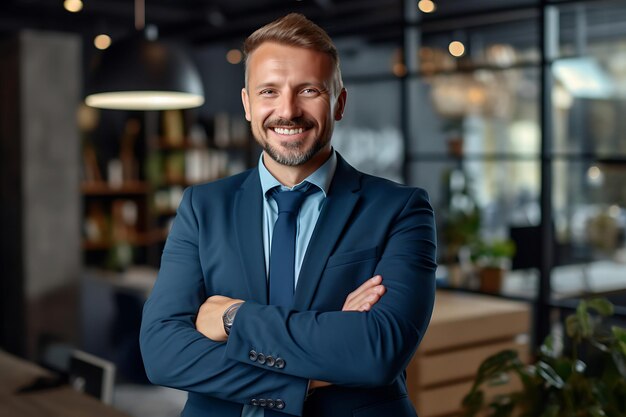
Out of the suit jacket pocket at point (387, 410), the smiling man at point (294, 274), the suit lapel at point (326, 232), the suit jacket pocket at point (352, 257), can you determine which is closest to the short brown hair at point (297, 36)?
the smiling man at point (294, 274)

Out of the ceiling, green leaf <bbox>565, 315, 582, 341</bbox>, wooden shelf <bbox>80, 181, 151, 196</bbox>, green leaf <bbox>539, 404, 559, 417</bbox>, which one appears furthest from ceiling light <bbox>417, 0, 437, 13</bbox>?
green leaf <bbox>539, 404, 559, 417</bbox>

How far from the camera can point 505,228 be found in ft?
20.0

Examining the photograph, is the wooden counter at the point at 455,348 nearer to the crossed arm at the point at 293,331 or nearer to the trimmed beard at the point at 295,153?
the crossed arm at the point at 293,331

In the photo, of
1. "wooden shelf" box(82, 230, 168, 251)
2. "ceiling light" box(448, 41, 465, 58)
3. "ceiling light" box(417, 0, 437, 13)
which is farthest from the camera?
"wooden shelf" box(82, 230, 168, 251)

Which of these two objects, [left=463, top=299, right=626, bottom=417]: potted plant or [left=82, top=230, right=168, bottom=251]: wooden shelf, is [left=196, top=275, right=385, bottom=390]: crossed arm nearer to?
[left=463, top=299, right=626, bottom=417]: potted plant

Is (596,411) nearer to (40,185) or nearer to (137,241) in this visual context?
(40,185)

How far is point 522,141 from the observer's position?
586 centimetres

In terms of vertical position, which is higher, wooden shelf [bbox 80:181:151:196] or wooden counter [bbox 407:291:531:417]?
wooden shelf [bbox 80:181:151:196]

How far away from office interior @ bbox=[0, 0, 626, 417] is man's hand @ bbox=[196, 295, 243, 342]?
2.71m

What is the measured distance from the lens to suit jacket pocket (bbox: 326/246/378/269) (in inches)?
62.7

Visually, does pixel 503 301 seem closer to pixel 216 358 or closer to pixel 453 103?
pixel 453 103

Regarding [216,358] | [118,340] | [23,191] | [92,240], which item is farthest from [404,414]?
Answer: [92,240]

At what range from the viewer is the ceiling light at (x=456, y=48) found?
20.0ft

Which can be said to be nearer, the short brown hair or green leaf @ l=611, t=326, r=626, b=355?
the short brown hair
